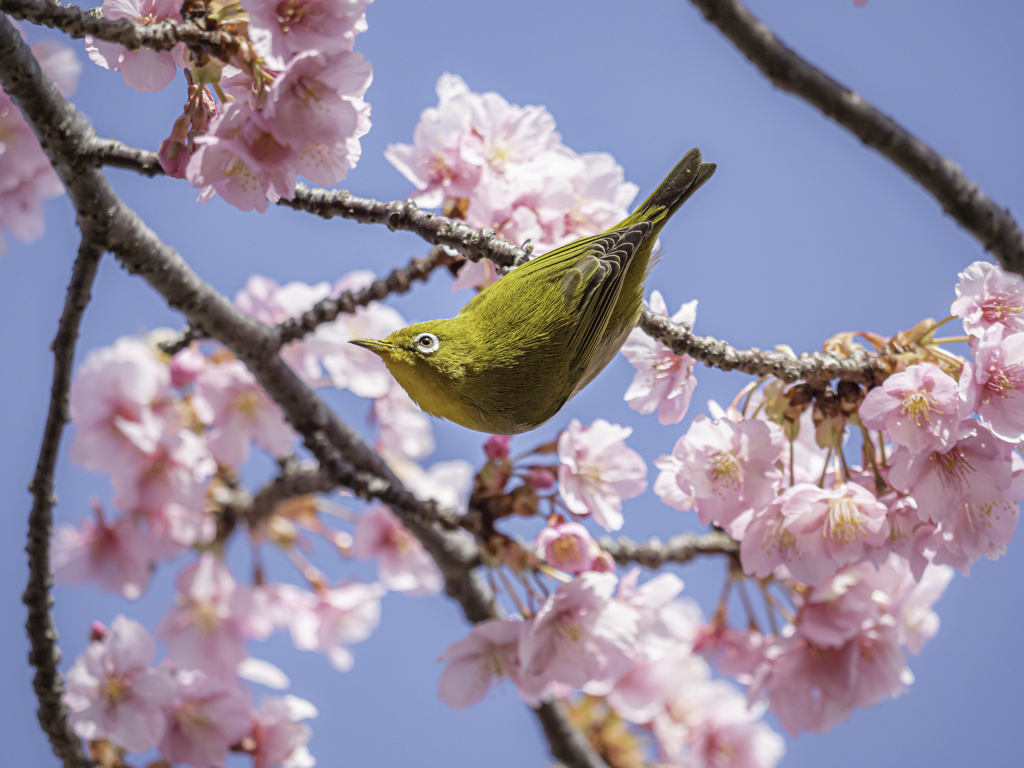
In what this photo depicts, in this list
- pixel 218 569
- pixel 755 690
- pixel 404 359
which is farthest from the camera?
pixel 218 569

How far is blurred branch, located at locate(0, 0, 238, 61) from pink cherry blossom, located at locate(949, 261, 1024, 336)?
1282 millimetres

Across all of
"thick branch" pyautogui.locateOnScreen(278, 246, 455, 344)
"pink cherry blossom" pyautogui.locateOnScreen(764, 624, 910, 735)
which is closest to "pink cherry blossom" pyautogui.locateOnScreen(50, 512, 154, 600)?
"thick branch" pyautogui.locateOnScreen(278, 246, 455, 344)

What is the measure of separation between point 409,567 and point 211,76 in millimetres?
1879

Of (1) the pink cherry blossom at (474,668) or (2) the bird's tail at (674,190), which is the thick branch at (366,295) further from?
(1) the pink cherry blossom at (474,668)

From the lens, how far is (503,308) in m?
1.42

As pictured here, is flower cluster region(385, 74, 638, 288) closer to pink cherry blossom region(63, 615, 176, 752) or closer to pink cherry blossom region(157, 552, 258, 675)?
pink cherry blossom region(63, 615, 176, 752)

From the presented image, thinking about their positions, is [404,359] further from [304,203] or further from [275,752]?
[275,752]

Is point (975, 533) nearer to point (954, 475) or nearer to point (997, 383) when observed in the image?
point (954, 475)

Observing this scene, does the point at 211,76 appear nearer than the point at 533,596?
Yes

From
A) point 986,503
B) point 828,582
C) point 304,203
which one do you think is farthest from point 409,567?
point 986,503

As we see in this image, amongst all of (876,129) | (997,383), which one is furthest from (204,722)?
(876,129)

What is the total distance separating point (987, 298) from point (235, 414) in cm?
206

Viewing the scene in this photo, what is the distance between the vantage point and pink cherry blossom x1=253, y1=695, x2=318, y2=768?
6.96 feet

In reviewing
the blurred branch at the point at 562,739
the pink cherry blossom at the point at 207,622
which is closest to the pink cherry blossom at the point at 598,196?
the blurred branch at the point at 562,739
